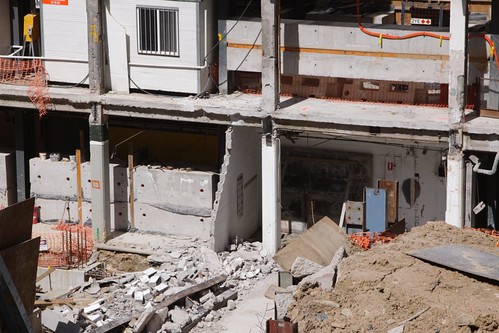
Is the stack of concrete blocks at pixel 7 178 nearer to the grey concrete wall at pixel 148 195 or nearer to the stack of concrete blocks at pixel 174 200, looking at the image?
the grey concrete wall at pixel 148 195

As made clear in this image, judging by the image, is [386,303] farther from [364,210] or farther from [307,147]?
[307,147]

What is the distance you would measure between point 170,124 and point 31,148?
453cm

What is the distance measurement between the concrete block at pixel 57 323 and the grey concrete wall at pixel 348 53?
32.0 ft

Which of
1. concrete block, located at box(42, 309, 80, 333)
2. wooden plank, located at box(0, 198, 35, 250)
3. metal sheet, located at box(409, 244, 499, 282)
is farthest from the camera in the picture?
concrete block, located at box(42, 309, 80, 333)

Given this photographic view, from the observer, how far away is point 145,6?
35.6 meters

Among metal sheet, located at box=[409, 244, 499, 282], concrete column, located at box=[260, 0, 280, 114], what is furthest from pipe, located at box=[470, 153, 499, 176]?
concrete column, located at box=[260, 0, 280, 114]

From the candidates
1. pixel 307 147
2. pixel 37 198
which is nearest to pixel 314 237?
pixel 307 147

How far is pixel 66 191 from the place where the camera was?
127 feet

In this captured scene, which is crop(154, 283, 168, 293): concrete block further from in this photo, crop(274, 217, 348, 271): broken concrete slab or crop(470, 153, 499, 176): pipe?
crop(470, 153, 499, 176): pipe

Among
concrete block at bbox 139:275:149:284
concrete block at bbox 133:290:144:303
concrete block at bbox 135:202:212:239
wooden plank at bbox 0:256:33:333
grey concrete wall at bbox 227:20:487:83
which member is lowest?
concrete block at bbox 133:290:144:303

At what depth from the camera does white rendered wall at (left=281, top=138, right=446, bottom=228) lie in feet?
119

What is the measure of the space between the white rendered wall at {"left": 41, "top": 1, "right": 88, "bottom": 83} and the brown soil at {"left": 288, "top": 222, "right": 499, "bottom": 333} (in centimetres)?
1158

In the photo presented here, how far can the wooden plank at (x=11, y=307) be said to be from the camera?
23.7 meters

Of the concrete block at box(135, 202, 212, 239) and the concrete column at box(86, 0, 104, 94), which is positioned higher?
the concrete column at box(86, 0, 104, 94)
